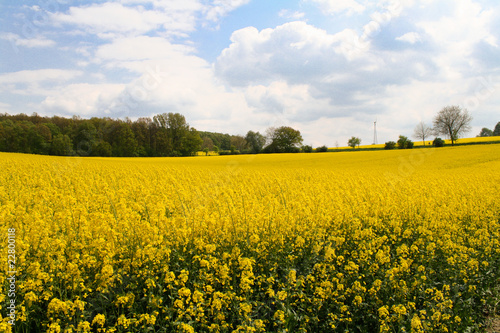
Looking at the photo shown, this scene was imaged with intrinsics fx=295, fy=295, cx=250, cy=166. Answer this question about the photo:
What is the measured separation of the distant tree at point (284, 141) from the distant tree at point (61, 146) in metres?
46.4

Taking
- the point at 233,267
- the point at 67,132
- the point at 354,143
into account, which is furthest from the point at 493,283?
the point at 354,143

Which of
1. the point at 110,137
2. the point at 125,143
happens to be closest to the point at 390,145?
the point at 125,143

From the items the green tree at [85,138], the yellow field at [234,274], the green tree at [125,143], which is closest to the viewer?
the yellow field at [234,274]

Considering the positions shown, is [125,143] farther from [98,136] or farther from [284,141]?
[284,141]

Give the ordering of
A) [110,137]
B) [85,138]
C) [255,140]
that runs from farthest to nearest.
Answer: [255,140] → [110,137] → [85,138]

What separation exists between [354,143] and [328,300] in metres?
89.4

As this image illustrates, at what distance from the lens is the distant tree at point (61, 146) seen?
6131cm

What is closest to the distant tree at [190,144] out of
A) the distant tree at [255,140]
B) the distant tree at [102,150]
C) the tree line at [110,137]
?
the tree line at [110,137]

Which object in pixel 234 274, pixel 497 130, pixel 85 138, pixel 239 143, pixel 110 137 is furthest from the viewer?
pixel 497 130

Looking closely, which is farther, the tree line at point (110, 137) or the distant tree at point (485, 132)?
the distant tree at point (485, 132)

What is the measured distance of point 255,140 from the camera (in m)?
91.4

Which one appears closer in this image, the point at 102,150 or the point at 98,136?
the point at 102,150

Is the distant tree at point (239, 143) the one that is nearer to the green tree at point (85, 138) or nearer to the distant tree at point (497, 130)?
the green tree at point (85, 138)

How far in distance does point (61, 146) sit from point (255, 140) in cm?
5092
